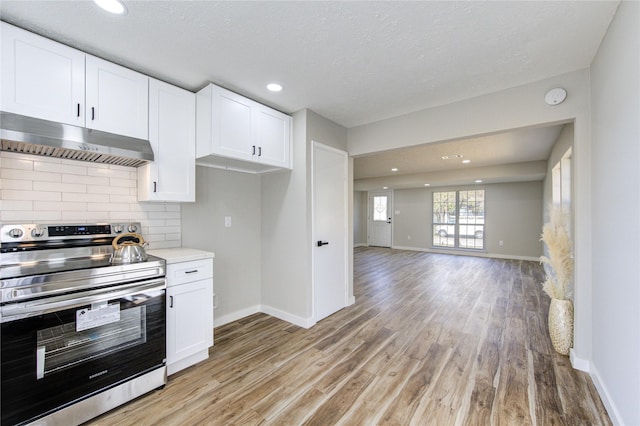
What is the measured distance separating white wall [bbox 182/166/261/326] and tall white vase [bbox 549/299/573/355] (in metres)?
3.15

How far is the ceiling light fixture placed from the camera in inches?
87.4

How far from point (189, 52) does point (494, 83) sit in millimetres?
2590

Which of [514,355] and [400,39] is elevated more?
[400,39]

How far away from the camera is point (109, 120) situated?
2.00m

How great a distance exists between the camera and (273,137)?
9.62 ft

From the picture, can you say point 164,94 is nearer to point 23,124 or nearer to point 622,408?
point 23,124

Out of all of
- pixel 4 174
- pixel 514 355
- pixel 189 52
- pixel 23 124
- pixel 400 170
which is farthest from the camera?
pixel 400 170

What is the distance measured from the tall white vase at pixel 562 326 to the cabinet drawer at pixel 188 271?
3.20 metres

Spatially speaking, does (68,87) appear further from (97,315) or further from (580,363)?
(580,363)

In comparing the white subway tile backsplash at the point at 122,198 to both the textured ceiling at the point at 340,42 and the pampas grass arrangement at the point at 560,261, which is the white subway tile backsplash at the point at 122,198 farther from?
the pampas grass arrangement at the point at 560,261

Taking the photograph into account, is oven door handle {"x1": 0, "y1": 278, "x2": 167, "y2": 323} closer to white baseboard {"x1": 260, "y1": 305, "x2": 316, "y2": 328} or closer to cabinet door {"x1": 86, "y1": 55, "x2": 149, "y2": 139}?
cabinet door {"x1": 86, "y1": 55, "x2": 149, "y2": 139}

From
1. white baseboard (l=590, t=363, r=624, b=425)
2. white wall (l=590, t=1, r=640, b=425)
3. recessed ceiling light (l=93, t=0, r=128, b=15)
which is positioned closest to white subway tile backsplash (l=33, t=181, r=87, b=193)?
recessed ceiling light (l=93, t=0, r=128, b=15)

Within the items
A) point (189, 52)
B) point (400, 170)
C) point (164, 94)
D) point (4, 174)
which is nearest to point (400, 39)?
point (189, 52)

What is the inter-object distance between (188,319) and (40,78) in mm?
1953
